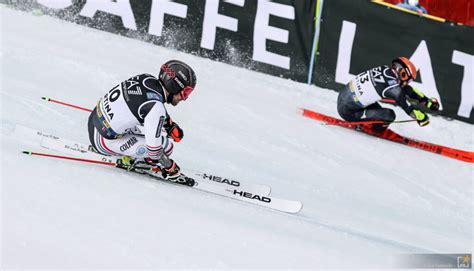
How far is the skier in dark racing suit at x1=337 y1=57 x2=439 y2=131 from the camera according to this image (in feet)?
31.8

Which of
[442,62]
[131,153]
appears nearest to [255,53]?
[442,62]

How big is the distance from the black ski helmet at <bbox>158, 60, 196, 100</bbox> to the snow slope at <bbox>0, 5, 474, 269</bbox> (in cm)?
101

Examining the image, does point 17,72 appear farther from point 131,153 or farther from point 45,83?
point 131,153

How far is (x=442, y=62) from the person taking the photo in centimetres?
1155

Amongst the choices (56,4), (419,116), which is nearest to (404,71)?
(419,116)

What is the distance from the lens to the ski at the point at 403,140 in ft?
32.8

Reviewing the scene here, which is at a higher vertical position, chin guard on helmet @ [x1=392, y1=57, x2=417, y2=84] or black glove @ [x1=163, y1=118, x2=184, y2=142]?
chin guard on helmet @ [x1=392, y1=57, x2=417, y2=84]

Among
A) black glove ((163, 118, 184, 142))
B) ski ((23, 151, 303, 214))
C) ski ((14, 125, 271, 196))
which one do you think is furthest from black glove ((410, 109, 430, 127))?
black glove ((163, 118, 184, 142))

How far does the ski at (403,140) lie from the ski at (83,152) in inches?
132

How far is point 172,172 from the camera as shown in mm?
6664

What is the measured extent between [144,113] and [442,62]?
275 inches

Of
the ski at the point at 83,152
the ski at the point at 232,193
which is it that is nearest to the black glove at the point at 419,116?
the ski at the point at 83,152

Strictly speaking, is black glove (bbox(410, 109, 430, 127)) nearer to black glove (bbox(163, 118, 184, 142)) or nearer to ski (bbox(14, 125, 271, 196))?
ski (bbox(14, 125, 271, 196))

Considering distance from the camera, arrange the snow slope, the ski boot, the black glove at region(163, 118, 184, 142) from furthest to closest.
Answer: the ski boot < the black glove at region(163, 118, 184, 142) < the snow slope
